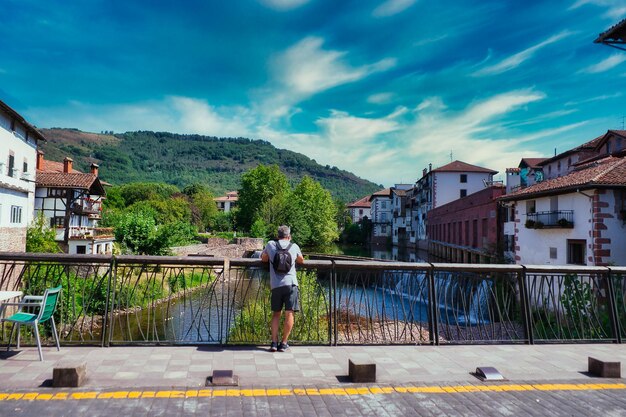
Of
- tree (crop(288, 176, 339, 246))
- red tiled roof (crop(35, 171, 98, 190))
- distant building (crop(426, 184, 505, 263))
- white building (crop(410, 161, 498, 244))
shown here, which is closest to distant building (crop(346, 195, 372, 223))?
tree (crop(288, 176, 339, 246))

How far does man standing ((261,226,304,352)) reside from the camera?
6.44m

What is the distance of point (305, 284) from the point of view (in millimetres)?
14141

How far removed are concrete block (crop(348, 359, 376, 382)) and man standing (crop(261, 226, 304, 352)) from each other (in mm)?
1439

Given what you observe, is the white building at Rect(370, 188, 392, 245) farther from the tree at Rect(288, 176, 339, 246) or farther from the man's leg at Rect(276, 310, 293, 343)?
the man's leg at Rect(276, 310, 293, 343)

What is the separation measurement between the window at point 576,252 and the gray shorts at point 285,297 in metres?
16.6

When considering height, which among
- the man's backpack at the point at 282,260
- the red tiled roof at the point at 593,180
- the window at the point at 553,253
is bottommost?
the window at the point at 553,253

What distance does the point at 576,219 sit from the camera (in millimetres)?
19094

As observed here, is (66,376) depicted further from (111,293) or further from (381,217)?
(381,217)

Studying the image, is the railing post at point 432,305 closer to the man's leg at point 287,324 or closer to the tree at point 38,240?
the man's leg at point 287,324

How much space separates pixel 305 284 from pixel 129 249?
23.5 meters

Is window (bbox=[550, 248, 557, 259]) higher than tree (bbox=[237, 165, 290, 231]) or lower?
lower

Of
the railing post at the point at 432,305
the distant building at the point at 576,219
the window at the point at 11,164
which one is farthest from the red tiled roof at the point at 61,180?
the railing post at the point at 432,305

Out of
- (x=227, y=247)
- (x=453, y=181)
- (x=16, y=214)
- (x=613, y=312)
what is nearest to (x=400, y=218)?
(x=453, y=181)

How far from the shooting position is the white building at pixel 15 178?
24641 millimetres
